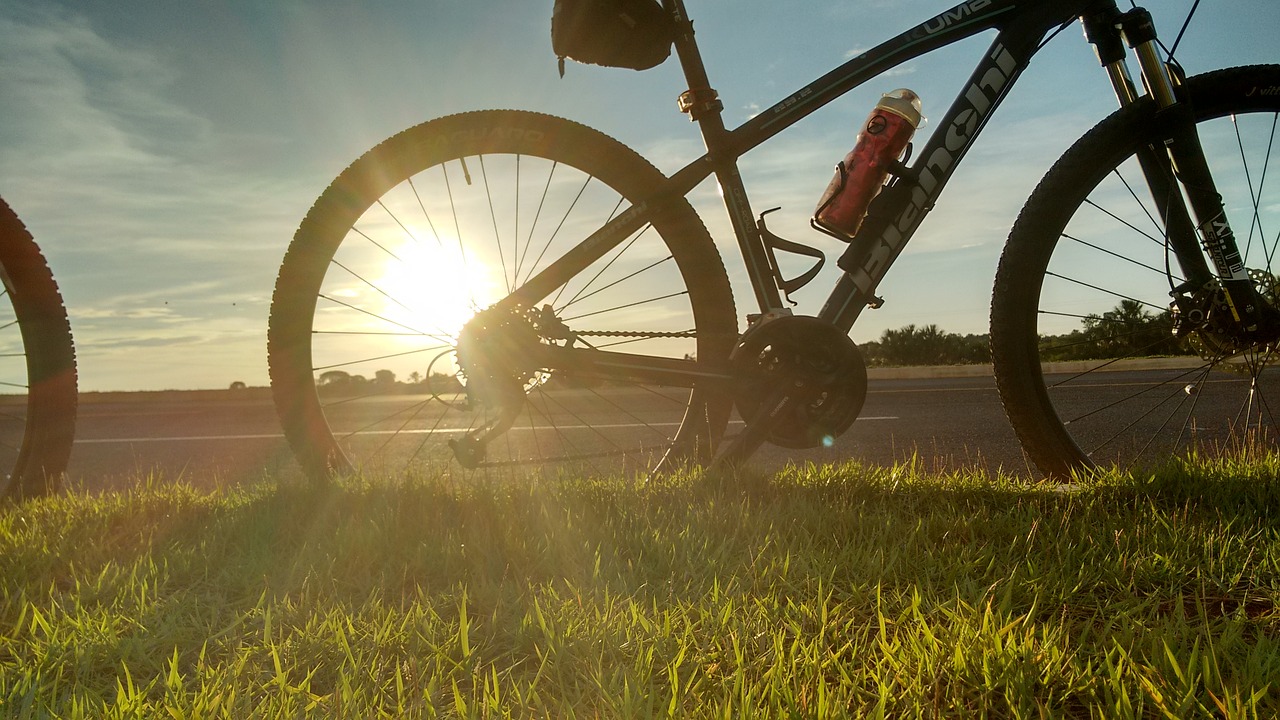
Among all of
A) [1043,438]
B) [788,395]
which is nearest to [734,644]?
[788,395]

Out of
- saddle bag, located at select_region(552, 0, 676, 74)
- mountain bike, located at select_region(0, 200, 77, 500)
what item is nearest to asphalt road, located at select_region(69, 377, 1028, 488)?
mountain bike, located at select_region(0, 200, 77, 500)

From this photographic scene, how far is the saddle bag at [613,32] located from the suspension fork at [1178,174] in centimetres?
179

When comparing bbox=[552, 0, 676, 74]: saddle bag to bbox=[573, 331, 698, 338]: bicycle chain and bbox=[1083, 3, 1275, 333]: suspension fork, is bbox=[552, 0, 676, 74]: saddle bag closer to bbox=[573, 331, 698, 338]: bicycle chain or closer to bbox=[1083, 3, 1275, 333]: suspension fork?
bbox=[573, 331, 698, 338]: bicycle chain

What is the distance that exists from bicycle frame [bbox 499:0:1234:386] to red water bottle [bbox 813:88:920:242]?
0.06 meters

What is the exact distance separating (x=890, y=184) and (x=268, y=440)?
6010 millimetres

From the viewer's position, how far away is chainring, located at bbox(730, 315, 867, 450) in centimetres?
301

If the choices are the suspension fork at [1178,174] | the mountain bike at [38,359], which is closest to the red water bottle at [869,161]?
the suspension fork at [1178,174]

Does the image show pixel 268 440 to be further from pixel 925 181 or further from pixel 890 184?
pixel 925 181

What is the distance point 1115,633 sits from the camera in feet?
5.44

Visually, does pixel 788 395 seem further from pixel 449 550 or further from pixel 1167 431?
pixel 1167 431

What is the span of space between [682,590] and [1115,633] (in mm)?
945

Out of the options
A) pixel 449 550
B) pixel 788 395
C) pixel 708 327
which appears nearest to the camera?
pixel 449 550

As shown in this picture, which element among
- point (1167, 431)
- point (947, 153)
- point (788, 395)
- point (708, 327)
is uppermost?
point (947, 153)

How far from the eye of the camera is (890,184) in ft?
10.3
